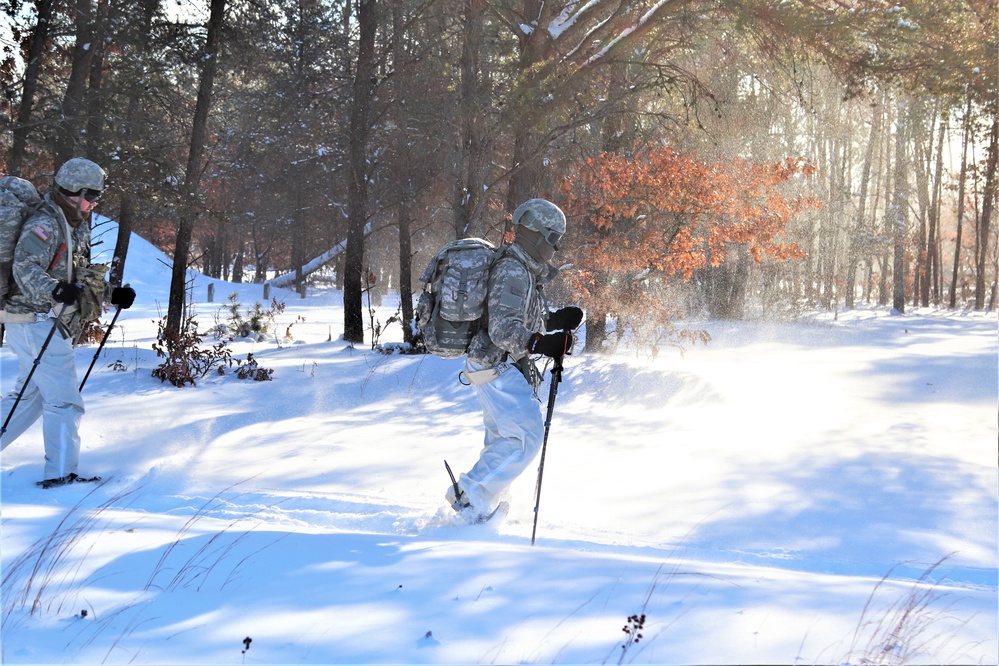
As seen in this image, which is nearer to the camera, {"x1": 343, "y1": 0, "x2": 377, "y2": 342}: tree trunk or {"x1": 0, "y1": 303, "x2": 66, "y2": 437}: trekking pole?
{"x1": 0, "y1": 303, "x2": 66, "y2": 437}: trekking pole

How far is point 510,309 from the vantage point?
458cm

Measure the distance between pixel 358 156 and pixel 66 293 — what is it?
897 cm

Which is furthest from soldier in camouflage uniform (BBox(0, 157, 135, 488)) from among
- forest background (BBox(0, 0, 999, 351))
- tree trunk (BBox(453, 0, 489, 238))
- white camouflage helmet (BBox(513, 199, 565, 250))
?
tree trunk (BBox(453, 0, 489, 238))

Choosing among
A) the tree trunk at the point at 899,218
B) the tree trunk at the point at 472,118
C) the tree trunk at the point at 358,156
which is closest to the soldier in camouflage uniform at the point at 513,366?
the tree trunk at the point at 472,118

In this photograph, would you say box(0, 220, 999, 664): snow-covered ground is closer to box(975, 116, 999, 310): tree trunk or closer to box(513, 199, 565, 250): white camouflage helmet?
box(513, 199, 565, 250): white camouflage helmet

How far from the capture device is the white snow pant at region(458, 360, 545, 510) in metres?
4.73

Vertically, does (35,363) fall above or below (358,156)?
below

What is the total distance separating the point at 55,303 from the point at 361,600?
150 inches

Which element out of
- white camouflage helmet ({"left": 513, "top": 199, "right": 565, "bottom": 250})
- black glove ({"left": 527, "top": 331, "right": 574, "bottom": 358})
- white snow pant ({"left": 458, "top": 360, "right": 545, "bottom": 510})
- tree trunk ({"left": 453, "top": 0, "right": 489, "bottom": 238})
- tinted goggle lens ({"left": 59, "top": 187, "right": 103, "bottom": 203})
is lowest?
white snow pant ({"left": 458, "top": 360, "right": 545, "bottom": 510})

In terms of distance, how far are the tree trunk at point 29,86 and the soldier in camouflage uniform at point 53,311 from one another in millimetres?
5932

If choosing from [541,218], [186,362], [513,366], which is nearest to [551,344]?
[513,366]

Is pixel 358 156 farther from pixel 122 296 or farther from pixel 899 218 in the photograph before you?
pixel 899 218

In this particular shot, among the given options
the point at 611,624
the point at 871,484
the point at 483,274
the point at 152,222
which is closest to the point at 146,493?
the point at 483,274

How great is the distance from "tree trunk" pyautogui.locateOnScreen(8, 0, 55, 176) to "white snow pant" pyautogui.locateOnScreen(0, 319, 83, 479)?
618 cm
